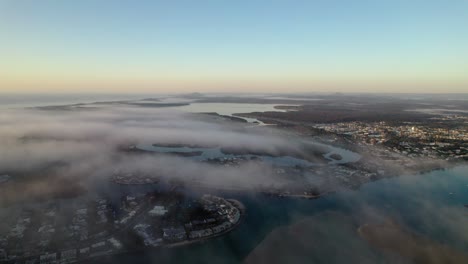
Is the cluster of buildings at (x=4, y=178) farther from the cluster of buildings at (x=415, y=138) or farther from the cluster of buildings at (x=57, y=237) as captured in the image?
the cluster of buildings at (x=415, y=138)

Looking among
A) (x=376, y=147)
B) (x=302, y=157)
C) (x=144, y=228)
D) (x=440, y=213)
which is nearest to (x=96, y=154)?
(x=144, y=228)

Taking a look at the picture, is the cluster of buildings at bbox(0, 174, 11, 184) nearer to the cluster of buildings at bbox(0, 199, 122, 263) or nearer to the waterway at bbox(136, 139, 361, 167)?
the cluster of buildings at bbox(0, 199, 122, 263)

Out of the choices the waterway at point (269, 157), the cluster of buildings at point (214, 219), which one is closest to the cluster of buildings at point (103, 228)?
the cluster of buildings at point (214, 219)

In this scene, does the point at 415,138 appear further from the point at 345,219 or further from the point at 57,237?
the point at 57,237

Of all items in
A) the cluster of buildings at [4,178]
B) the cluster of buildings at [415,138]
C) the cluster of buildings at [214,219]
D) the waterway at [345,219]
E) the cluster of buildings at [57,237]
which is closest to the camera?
the cluster of buildings at [57,237]

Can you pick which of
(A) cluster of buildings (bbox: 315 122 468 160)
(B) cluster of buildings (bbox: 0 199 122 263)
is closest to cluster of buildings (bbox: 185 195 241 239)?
(B) cluster of buildings (bbox: 0 199 122 263)

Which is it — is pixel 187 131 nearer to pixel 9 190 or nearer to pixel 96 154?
pixel 96 154

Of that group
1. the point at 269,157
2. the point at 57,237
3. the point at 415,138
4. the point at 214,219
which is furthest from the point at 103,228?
the point at 415,138

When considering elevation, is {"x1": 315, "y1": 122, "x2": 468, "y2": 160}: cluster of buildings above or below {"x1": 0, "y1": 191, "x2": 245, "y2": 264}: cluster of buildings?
above
